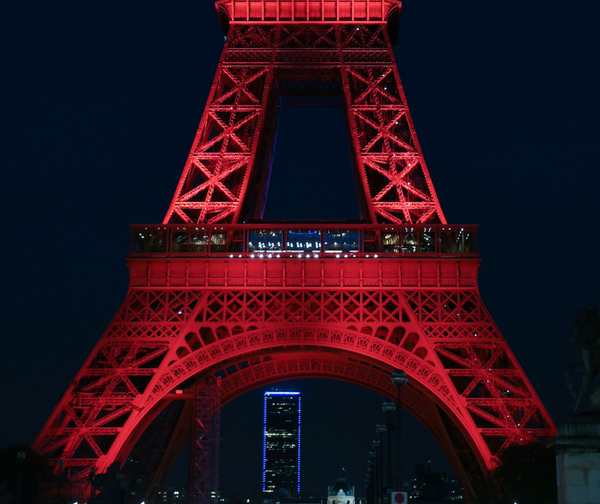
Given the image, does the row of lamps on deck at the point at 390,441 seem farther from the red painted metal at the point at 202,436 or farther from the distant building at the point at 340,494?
the distant building at the point at 340,494

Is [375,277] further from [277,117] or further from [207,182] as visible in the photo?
[277,117]

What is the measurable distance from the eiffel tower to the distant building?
8469cm

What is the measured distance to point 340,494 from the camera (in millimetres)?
138750

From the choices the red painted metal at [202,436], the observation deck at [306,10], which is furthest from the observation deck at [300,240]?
the observation deck at [306,10]

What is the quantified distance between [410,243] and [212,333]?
1188 centimetres

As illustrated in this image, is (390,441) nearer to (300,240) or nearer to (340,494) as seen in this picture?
(300,240)

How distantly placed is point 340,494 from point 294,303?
97163 millimetres

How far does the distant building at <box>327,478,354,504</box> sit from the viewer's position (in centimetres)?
13700

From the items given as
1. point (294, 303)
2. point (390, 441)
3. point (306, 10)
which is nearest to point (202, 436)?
point (294, 303)

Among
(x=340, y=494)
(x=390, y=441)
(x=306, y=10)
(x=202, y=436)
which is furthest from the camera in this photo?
(x=340, y=494)

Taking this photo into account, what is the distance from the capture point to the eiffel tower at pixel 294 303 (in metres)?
44.9

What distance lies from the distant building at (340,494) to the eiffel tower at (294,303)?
84688 millimetres

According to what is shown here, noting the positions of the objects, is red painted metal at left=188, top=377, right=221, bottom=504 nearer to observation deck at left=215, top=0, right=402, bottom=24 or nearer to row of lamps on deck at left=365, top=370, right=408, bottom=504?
row of lamps on deck at left=365, top=370, right=408, bottom=504

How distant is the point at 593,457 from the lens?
17875 mm
